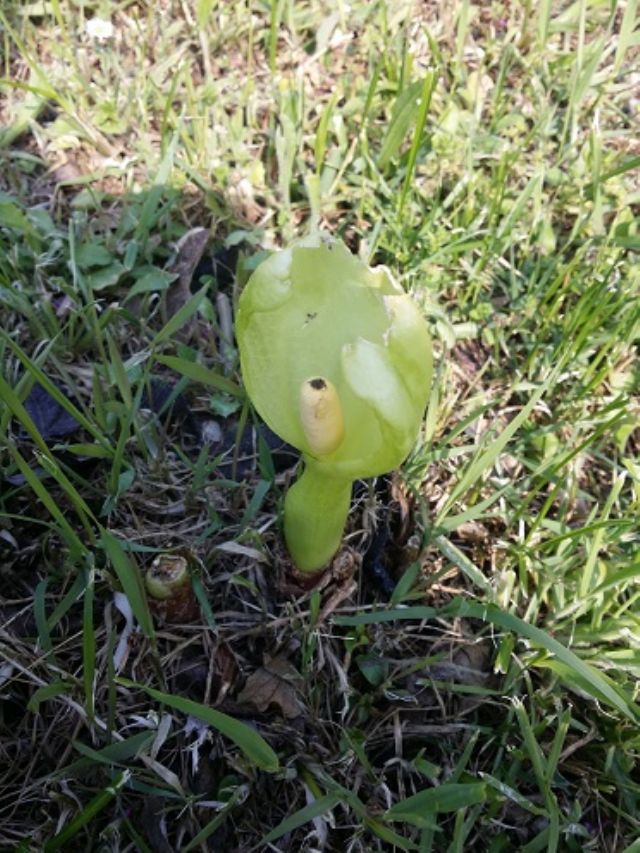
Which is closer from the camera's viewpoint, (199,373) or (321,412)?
(321,412)

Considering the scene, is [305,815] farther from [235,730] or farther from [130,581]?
[130,581]

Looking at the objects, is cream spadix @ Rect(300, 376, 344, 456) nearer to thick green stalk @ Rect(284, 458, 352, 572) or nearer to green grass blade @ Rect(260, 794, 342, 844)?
thick green stalk @ Rect(284, 458, 352, 572)

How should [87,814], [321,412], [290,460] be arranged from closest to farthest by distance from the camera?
[321,412] < [87,814] < [290,460]

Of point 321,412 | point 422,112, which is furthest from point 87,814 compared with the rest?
point 422,112

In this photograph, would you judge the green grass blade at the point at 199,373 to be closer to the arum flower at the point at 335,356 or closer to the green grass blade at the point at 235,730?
the arum flower at the point at 335,356

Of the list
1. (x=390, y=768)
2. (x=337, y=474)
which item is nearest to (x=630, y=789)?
(x=390, y=768)

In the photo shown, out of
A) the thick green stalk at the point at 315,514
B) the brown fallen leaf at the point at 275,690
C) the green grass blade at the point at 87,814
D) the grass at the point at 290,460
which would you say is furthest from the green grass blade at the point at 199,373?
the green grass blade at the point at 87,814
